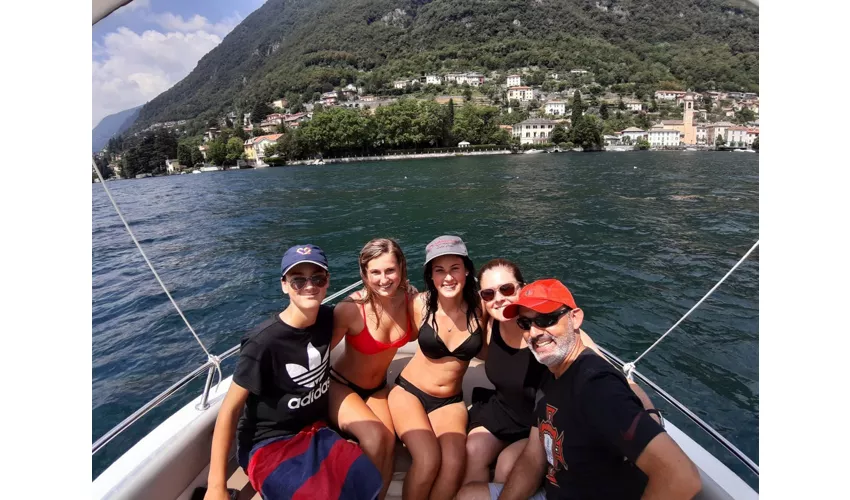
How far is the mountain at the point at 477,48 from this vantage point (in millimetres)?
119519

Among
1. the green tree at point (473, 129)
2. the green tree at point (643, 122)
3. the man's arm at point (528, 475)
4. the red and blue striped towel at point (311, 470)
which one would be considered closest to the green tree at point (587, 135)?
the green tree at point (473, 129)

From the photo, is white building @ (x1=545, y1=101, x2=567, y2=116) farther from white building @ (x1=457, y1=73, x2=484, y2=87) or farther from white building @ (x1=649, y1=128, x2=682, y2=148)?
white building @ (x1=457, y1=73, x2=484, y2=87)

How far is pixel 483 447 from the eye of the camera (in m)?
2.04

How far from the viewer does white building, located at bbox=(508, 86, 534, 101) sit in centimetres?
10962

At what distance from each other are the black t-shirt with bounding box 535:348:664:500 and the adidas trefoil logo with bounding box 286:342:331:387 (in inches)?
38.7

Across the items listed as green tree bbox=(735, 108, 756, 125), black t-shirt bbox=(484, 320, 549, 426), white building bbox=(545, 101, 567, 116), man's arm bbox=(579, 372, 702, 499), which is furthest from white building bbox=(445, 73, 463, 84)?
man's arm bbox=(579, 372, 702, 499)

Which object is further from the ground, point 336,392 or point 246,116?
point 246,116

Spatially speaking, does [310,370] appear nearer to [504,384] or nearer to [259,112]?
[504,384]

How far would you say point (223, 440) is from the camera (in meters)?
1.67

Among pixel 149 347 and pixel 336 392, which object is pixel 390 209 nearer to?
pixel 149 347

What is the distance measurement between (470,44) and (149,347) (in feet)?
530

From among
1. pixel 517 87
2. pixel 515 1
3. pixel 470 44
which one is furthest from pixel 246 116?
pixel 515 1

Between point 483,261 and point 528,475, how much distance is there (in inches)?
364

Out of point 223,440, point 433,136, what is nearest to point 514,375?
point 223,440
